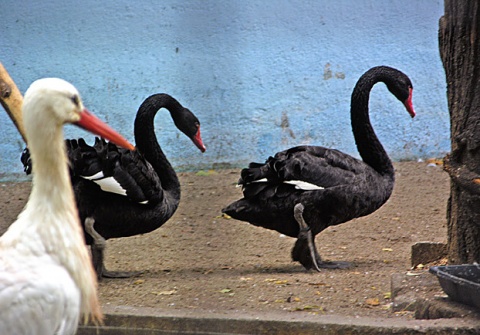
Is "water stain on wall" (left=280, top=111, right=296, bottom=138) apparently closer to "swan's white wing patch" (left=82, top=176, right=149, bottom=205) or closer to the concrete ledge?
"swan's white wing patch" (left=82, top=176, right=149, bottom=205)

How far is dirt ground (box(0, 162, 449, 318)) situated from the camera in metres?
4.17

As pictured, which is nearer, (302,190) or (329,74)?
(302,190)

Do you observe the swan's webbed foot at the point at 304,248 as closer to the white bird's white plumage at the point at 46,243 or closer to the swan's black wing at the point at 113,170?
the swan's black wing at the point at 113,170

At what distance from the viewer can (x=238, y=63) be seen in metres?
6.61

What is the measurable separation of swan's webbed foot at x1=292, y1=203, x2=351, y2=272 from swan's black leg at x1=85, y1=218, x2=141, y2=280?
0.96 meters

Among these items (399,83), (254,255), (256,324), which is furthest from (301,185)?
(256,324)

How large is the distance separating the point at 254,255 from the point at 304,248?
54 centimetres

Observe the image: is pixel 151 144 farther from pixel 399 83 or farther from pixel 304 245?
pixel 399 83

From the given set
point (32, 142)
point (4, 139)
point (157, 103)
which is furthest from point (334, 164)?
point (4, 139)

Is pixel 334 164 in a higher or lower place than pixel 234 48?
lower

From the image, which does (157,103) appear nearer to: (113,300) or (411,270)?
(113,300)

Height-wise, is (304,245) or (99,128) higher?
(99,128)

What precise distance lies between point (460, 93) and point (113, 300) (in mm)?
1933

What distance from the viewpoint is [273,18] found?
6.47 meters
